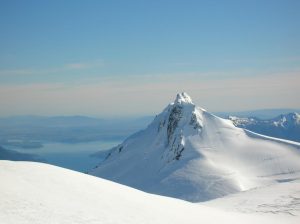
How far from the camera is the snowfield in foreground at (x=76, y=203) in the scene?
2527cm

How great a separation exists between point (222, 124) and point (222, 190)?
56208 mm

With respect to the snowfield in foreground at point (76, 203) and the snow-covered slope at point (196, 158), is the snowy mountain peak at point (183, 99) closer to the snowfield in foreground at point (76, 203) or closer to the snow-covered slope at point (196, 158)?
the snow-covered slope at point (196, 158)

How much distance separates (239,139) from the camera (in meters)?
134

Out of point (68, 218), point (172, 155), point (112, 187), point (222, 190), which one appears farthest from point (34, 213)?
point (172, 155)

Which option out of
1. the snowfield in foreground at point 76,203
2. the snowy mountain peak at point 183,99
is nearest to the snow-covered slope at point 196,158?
the snowy mountain peak at point 183,99

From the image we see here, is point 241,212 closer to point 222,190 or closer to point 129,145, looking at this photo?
point 222,190

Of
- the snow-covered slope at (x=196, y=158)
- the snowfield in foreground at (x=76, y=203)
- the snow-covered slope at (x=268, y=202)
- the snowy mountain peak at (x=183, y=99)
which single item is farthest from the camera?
the snowy mountain peak at (x=183, y=99)

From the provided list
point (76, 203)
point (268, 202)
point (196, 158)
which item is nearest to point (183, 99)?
point (196, 158)

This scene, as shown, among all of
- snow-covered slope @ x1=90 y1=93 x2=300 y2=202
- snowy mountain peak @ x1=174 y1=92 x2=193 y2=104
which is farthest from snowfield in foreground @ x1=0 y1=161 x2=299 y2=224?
snowy mountain peak @ x1=174 y1=92 x2=193 y2=104

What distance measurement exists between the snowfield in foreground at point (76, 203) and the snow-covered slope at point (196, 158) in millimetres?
58162

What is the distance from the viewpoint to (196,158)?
124000 mm

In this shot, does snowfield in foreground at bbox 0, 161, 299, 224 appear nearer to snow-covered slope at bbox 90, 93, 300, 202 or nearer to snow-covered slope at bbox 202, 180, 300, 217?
snow-covered slope at bbox 202, 180, 300, 217

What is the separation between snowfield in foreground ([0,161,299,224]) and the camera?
25.3 metres

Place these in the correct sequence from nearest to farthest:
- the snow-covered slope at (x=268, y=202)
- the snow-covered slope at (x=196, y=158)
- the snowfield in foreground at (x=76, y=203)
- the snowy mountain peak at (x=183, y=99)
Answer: the snowfield in foreground at (x=76, y=203) < the snow-covered slope at (x=268, y=202) < the snow-covered slope at (x=196, y=158) < the snowy mountain peak at (x=183, y=99)
